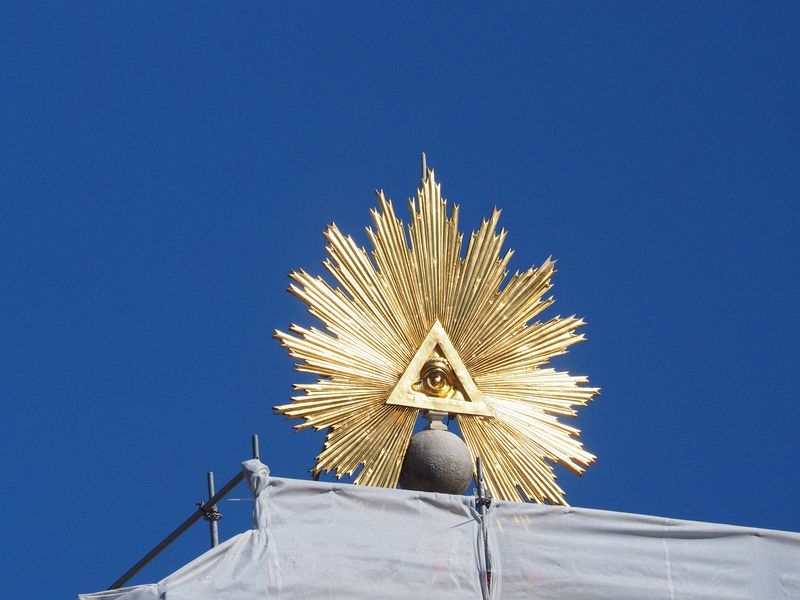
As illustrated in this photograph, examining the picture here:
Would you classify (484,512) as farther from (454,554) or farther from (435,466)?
(435,466)

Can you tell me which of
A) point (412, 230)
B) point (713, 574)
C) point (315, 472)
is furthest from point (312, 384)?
point (713, 574)

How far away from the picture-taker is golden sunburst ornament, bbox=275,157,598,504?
10812mm

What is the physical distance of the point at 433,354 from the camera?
1137cm

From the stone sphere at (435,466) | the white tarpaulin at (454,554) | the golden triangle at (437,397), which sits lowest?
the white tarpaulin at (454,554)

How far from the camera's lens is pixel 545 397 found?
11.5 meters

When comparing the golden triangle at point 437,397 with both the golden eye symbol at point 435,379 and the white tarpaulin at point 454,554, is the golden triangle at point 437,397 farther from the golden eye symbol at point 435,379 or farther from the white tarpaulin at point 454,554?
the white tarpaulin at point 454,554

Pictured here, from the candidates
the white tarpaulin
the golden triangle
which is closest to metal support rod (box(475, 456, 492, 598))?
the white tarpaulin

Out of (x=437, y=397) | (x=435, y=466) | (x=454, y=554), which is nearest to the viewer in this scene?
(x=454, y=554)

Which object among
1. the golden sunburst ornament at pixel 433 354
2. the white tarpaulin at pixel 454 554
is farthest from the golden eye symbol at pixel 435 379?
the white tarpaulin at pixel 454 554

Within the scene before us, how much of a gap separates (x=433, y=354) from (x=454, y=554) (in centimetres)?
144

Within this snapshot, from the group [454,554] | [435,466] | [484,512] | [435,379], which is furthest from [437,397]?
[454,554]

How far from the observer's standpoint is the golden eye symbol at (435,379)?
11281 mm

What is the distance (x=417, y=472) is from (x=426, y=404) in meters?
0.42

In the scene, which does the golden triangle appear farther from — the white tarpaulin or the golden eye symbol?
the white tarpaulin
